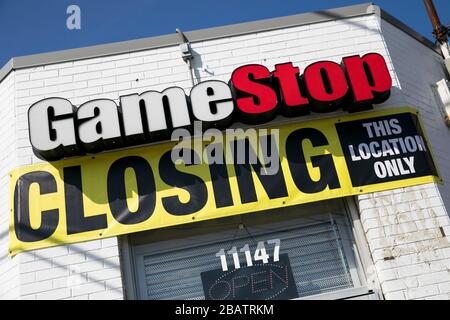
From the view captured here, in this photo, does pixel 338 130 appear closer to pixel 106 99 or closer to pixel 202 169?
pixel 202 169

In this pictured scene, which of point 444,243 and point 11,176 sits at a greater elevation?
point 11,176

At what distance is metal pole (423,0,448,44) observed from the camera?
7.31 m

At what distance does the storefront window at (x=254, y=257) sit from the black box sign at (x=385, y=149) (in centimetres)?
49

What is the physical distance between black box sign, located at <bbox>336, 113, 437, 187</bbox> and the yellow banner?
11 millimetres

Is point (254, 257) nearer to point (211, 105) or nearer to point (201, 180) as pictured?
point (201, 180)

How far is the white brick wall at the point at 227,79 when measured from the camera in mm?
5047

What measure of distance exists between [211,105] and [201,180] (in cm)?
80

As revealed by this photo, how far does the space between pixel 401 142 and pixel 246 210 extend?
187cm

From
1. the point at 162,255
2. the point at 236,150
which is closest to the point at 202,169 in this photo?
the point at 236,150

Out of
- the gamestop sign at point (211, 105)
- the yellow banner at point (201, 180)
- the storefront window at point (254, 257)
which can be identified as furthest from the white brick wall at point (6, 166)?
the storefront window at point (254, 257)

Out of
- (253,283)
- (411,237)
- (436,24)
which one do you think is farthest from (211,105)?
(436,24)

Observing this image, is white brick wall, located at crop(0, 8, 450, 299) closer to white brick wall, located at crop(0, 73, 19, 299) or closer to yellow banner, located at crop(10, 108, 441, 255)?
white brick wall, located at crop(0, 73, 19, 299)

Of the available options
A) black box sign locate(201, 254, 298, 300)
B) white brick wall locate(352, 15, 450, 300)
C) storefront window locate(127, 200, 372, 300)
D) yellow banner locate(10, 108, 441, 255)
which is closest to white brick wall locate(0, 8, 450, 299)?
white brick wall locate(352, 15, 450, 300)

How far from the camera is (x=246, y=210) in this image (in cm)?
535
